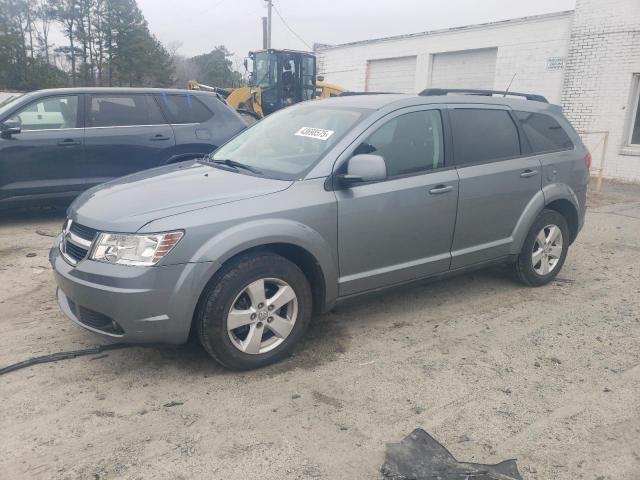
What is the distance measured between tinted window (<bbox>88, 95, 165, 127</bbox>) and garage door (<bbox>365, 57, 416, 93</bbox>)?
12.3m

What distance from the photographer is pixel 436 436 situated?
2.87 m

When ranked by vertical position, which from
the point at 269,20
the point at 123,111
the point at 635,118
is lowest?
the point at 123,111

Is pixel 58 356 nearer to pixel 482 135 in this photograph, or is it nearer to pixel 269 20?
pixel 482 135

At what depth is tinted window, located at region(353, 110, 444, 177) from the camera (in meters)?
3.93

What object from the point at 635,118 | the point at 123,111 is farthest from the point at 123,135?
the point at 635,118

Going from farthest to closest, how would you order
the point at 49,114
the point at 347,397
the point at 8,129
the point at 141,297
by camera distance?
the point at 49,114, the point at 8,129, the point at 347,397, the point at 141,297

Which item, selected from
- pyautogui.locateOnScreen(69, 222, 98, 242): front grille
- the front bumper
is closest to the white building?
the front bumper

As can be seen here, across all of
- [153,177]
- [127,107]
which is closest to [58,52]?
[127,107]

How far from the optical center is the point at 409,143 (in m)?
4.11

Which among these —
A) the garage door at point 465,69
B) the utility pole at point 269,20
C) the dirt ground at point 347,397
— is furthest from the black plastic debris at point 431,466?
the utility pole at point 269,20

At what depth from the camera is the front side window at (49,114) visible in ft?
21.7

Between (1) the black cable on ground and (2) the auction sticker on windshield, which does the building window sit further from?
(1) the black cable on ground

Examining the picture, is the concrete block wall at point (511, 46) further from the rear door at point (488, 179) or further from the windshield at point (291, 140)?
the windshield at point (291, 140)

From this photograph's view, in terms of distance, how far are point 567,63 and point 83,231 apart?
13.2 m
